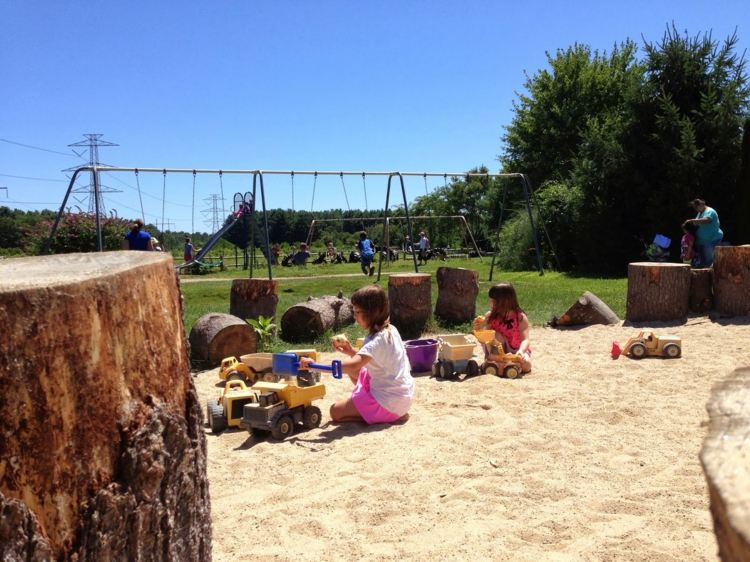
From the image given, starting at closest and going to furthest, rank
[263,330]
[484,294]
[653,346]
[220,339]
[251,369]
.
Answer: [251,369]
[653,346]
[220,339]
[263,330]
[484,294]

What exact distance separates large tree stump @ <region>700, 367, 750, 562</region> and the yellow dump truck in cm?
319

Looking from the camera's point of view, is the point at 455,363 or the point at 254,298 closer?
the point at 455,363

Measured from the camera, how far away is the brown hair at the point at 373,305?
177 inches

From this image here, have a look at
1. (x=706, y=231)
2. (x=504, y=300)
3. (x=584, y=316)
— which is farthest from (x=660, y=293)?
(x=504, y=300)

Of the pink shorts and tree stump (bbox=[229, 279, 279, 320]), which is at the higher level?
tree stump (bbox=[229, 279, 279, 320])

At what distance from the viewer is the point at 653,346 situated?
6.37 meters

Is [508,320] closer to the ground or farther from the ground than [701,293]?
closer to the ground

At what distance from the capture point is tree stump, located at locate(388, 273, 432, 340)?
8.11 metres

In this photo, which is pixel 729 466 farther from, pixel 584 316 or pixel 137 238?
pixel 137 238

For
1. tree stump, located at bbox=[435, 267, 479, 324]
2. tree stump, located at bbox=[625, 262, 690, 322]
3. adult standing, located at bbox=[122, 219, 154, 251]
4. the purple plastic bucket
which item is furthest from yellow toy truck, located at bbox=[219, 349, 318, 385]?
adult standing, located at bbox=[122, 219, 154, 251]

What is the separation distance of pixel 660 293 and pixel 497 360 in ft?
12.2

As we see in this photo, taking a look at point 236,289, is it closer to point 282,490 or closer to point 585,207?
point 282,490

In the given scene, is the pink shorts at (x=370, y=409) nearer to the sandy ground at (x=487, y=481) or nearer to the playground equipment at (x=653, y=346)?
the sandy ground at (x=487, y=481)

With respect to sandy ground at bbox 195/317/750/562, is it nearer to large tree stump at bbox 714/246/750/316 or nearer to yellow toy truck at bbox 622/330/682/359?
yellow toy truck at bbox 622/330/682/359
